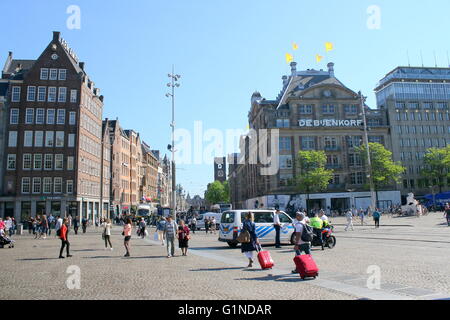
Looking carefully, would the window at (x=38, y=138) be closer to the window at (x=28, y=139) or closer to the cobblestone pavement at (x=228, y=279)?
the window at (x=28, y=139)

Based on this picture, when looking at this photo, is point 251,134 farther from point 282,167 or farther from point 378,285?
point 378,285

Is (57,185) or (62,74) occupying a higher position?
(62,74)

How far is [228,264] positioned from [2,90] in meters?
56.5

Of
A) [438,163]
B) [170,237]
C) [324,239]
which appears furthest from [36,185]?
[438,163]

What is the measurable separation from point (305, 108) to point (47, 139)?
46701 mm

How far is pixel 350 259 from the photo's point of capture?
13.4 m

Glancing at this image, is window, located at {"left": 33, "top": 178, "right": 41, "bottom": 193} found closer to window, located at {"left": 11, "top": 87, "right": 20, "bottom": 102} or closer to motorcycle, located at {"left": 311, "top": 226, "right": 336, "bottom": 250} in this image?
window, located at {"left": 11, "top": 87, "right": 20, "bottom": 102}

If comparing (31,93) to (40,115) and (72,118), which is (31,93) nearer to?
(40,115)

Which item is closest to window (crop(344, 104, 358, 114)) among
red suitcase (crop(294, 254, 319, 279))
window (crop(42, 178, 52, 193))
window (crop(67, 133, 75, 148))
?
window (crop(67, 133, 75, 148))

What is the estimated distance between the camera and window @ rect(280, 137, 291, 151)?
70375 mm

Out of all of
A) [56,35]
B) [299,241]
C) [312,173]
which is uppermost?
[56,35]

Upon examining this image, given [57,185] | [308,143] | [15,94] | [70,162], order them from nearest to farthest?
[57,185]
[15,94]
[70,162]
[308,143]

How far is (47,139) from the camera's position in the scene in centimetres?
5438
